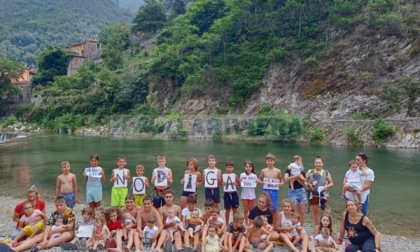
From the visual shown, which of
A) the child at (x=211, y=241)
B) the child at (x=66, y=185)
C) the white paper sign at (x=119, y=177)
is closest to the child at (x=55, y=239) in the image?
the child at (x=66, y=185)

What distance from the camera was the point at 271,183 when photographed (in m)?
8.96

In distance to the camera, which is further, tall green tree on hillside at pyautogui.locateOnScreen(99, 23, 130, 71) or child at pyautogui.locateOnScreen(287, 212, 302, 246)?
tall green tree on hillside at pyautogui.locateOnScreen(99, 23, 130, 71)

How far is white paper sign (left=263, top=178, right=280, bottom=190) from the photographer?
8938 millimetres

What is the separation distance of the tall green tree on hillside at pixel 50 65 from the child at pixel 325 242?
2848 inches

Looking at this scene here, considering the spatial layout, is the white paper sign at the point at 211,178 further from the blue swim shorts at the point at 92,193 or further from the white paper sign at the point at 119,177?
the blue swim shorts at the point at 92,193

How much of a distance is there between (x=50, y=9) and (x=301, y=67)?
158 meters

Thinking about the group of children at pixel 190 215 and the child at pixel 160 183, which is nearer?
the group of children at pixel 190 215

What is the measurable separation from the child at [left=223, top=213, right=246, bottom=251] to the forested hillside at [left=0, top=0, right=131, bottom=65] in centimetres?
12648

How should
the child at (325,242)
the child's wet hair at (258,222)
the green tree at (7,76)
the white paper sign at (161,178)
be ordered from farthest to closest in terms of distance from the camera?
the green tree at (7,76), the white paper sign at (161,178), the child's wet hair at (258,222), the child at (325,242)

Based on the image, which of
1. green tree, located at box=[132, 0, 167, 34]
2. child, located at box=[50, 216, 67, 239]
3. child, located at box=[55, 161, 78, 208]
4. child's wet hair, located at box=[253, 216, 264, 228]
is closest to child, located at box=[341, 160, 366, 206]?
child's wet hair, located at box=[253, 216, 264, 228]

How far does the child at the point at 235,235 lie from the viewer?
23.5 ft

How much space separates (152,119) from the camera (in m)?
51.0

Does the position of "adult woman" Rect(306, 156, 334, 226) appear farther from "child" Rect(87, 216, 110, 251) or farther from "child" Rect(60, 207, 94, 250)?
"child" Rect(60, 207, 94, 250)

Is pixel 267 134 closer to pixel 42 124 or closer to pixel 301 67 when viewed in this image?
pixel 301 67
